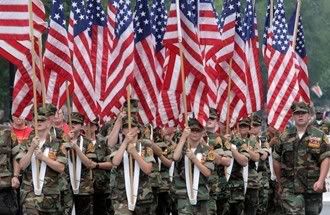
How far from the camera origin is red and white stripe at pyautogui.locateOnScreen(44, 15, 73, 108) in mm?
16719

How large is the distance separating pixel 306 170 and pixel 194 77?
1930mm

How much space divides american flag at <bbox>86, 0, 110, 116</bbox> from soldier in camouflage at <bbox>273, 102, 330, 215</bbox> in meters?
3.34

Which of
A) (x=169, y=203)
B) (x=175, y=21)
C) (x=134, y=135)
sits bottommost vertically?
(x=169, y=203)

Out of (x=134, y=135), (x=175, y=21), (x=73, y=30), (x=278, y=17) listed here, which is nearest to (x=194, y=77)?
(x=175, y=21)

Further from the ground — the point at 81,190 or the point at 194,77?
the point at 194,77

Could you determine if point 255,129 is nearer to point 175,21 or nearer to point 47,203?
point 175,21

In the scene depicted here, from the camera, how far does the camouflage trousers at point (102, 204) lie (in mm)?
17797

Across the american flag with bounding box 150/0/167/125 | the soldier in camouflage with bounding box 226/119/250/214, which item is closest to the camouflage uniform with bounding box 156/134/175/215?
the soldier in camouflage with bounding box 226/119/250/214

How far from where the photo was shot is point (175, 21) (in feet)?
52.5

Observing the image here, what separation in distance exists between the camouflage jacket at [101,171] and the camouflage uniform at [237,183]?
185 centimetres

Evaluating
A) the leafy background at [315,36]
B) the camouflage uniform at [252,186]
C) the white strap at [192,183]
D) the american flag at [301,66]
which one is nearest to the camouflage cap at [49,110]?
the white strap at [192,183]

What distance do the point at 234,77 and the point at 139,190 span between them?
4.50 meters

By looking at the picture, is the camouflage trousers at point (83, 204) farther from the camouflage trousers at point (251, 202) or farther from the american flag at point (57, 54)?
the camouflage trousers at point (251, 202)

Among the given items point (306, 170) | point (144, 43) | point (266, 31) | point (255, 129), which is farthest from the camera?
point (266, 31)
